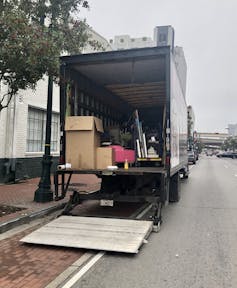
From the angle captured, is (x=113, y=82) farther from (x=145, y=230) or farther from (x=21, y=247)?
(x=21, y=247)

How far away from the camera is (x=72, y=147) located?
8.63m

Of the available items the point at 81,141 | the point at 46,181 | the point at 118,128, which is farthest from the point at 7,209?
the point at 118,128

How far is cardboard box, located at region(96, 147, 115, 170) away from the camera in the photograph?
845 cm

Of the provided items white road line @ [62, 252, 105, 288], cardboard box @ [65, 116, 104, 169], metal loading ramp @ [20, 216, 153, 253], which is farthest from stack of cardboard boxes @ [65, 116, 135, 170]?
white road line @ [62, 252, 105, 288]

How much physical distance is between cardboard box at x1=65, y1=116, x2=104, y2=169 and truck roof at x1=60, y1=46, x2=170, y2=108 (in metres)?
1.40

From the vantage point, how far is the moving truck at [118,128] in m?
8.21

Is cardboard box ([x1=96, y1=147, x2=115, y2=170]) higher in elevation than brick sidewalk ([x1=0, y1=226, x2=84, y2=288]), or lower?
higher

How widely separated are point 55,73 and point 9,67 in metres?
1.11

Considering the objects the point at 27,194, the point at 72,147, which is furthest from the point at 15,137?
the point at 72,147

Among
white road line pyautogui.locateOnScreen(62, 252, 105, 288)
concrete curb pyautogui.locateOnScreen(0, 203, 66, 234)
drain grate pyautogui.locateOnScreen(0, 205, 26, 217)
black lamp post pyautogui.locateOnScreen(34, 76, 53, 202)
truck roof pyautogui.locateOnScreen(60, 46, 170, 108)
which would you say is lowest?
white road line pyautogui.locateOnScreen(62, 252, 105, 288)

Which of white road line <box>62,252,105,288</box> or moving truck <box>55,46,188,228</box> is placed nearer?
white road line <box>62,252,105,288</box>

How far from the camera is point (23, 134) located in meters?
15.6

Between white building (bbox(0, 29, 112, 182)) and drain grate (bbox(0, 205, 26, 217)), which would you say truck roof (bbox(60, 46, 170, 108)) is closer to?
white building (bbox(0, 29, 112, 182))

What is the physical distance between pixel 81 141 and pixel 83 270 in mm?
3918
